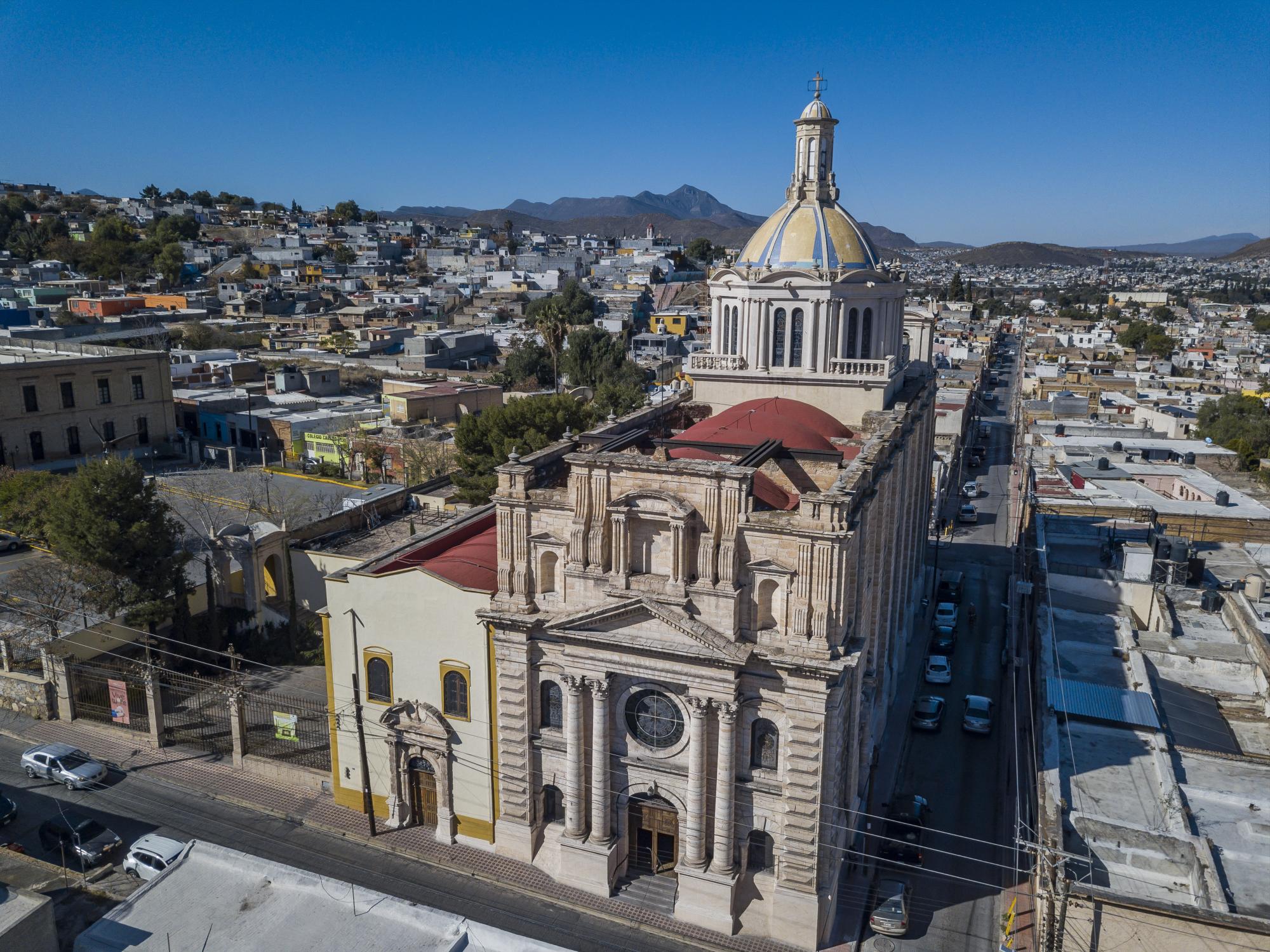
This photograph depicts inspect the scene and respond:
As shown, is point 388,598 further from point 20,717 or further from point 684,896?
point 20,717

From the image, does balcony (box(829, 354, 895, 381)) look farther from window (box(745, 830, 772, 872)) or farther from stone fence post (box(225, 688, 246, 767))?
stone fence post (box(225, 688, 246, 767))

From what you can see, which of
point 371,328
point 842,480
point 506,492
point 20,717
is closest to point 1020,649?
point 842,480

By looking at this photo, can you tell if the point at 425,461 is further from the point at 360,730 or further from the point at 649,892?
the point at 649,892

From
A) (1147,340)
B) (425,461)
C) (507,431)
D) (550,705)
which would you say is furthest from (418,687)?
(1147,340)

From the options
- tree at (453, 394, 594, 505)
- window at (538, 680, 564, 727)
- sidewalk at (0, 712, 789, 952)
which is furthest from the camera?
tree at (453, 394, 594, 505)

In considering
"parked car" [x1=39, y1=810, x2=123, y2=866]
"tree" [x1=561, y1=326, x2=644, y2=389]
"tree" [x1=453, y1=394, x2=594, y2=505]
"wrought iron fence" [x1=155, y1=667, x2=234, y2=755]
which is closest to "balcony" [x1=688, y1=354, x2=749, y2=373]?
"tree" [x1=453, y1=394, x2=594, y2=505]

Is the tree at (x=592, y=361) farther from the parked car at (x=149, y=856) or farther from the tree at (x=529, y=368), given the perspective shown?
the parked car at (x=149, y=856)
